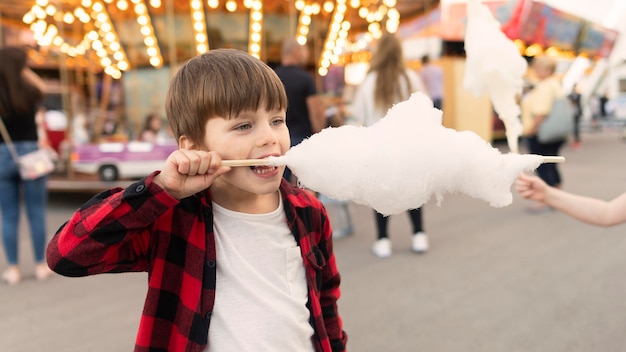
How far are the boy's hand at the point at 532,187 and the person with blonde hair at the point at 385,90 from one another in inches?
79.7

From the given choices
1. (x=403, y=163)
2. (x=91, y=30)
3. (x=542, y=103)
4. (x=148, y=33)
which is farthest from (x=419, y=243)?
(x=91, y=30)

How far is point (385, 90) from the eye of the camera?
4.00m

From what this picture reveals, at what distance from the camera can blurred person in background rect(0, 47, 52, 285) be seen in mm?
3592

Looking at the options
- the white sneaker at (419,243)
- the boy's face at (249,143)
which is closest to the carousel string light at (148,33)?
the white sneaker at (419,243)

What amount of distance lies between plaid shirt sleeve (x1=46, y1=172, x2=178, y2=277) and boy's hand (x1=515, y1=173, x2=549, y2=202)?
1392 mm

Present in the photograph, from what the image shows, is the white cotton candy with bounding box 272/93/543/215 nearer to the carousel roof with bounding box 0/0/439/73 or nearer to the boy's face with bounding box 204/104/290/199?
the boy's face with bounding box 204/104/290/199

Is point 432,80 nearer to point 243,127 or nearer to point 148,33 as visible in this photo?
point 148,33

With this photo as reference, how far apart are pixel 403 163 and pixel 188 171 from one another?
51cm

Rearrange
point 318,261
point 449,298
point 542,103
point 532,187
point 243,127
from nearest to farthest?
point 243,127 → point 318,261 → point 532,187 → point 449,298 → point 542,103

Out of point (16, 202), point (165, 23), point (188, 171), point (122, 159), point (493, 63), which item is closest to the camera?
point (188, 171)

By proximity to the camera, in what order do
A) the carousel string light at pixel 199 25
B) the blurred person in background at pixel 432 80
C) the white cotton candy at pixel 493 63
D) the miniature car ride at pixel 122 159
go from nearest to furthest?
the white cotton candy at pixel 493 63 → the miniature car ride at pixel 122 159 → the carousel string light at pixel 199 25 → the blurred person in background at pixel 432 80

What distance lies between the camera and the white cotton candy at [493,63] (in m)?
1.79

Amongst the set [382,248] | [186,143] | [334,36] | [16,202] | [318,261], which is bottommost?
[382,248]

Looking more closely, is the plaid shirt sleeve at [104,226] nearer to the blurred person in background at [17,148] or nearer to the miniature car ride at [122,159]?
the blurred person in background at [17,148]
